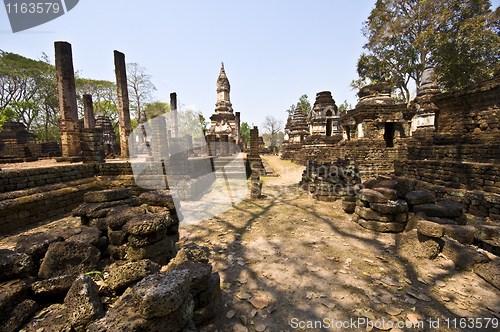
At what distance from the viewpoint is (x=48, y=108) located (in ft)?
→ 88.7

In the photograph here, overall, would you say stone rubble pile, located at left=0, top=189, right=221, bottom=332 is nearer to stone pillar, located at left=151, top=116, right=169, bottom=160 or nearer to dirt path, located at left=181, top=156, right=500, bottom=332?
dirt path, located at left=181, top=156, right=500, bottom=332

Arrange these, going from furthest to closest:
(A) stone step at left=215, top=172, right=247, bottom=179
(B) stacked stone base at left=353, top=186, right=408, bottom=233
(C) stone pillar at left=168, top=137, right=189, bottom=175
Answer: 1. (A) stone step at left=215, top=172, right=247, bottom=179
2. (C) stone pillar at left=168, top=137, right=189, bottom=175
3. (B) stacked stone base at left=353, top=186, right=408, bottom=233

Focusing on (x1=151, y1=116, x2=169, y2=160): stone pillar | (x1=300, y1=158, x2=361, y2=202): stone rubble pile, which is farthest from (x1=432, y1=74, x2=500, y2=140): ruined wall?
(x1=151, y1=116, x2=169, y2=160): stone pillar

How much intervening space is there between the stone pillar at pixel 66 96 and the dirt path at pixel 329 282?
765 centimetres

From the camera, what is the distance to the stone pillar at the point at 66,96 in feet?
27.4

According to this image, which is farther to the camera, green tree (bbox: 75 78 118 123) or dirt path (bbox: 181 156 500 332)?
green tree (bbox: 75 78 118 123)

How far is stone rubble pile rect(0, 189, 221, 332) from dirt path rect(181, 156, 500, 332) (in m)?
0.57

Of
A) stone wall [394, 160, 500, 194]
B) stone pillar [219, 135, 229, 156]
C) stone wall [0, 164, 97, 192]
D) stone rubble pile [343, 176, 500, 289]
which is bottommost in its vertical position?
stone rubble pile [343, 176, 500, 289]

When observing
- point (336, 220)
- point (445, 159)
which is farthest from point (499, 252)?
point (445, 159)

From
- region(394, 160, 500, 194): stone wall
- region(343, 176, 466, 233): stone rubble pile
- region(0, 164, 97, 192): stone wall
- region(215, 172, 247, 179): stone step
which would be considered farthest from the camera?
region(215, 172, 247, 179): stone step

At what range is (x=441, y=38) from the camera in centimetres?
1789

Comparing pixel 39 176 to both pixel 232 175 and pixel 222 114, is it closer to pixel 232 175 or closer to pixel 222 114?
pixel 232 175

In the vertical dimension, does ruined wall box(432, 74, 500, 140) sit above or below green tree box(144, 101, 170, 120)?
below

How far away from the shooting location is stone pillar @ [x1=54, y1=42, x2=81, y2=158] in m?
8.35
